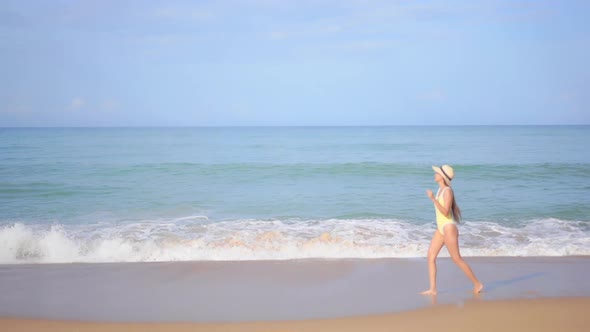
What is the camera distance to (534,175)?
1909 centimetres

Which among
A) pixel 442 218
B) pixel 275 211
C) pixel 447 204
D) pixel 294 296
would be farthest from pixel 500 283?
pixel 275 211

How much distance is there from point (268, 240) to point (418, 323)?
4830 millimetres

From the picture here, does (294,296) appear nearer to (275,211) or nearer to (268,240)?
(268,240)

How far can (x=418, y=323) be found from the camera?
504 cm

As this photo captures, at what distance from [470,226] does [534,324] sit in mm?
5789

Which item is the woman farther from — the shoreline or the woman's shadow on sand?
the shoreline

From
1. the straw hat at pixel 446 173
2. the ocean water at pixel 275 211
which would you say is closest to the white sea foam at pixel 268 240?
Answer: the ocean water at pixel 275 211

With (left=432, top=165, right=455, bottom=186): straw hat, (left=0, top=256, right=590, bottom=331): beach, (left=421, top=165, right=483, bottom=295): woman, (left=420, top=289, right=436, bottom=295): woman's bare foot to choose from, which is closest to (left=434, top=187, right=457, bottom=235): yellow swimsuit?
(left=421, top=165, right=483, bottom=295): woman

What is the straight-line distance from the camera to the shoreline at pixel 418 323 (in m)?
4.93

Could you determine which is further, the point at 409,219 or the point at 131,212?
the point at 131,212

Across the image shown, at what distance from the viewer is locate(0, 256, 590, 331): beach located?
16.7ft

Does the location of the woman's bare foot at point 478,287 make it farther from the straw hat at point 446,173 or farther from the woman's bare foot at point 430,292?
the straw hat at point 446,173

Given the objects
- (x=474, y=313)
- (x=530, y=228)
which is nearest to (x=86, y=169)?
(x=530, y=228)

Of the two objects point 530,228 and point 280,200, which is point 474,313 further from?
point 280,200
